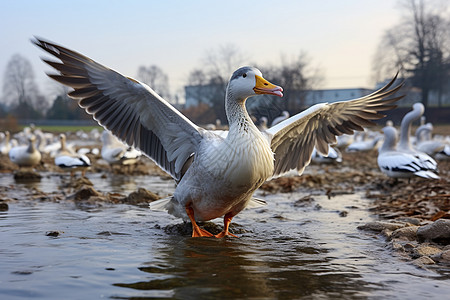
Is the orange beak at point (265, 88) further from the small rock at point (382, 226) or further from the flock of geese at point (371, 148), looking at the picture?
the small rock at point (382, 226)

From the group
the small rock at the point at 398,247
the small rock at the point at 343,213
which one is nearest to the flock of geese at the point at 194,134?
the small rock at the point at 343,213

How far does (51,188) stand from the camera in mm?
10312

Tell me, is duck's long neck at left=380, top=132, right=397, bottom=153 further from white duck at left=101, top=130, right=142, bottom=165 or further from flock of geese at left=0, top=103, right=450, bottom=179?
white duck at left=101, top=130, right=142, bottom=165

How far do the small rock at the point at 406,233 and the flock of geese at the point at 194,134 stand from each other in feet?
4.99

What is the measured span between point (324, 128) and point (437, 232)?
2475 millimetres

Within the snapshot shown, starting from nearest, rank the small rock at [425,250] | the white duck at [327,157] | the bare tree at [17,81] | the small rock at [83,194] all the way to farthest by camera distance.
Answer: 1. the small rock at [425,250]
2. the small rock at [83,194]
3. the white duck at [327,157]
4. the bare tree at [17,81]

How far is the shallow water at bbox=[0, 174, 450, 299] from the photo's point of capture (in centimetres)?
329

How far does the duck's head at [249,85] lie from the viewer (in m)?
5.16

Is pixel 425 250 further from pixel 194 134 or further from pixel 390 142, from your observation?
pixel 390 142

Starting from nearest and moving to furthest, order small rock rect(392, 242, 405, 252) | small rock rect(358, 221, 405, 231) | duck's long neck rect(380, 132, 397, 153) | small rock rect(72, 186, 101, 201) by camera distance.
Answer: small rock rect(392, 242, 405, 252) < small rock rect(358, 221, 405, 231) < small rock rect(72, 186, 101, 201) < duck's long neck rect(380, 132, 397, 153)

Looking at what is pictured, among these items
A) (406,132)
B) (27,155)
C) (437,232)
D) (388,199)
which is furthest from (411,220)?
(27,155)

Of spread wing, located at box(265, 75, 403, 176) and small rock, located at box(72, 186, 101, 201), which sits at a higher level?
spread wing, located at box(265, 75, 403, 176)

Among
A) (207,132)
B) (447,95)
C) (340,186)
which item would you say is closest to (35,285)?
(207,132)

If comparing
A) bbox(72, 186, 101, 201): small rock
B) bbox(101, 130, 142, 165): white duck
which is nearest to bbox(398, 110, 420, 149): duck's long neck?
bbox(101, 130, 142, 165): white duck
